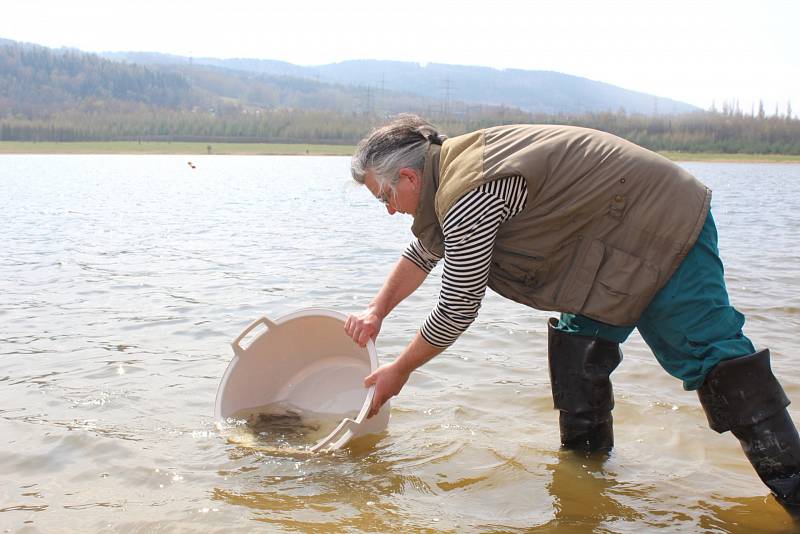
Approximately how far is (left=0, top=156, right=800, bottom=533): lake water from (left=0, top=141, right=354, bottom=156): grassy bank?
3094 inches

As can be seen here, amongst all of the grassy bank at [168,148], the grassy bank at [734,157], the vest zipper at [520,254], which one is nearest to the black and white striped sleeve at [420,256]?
the vest zipper at [520,254]

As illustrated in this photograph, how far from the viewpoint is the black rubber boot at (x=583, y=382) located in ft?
11.5

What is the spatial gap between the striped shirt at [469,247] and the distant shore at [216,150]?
3142 inches

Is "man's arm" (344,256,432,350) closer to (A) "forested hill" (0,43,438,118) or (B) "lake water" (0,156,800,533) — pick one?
(B) "lake water" (0,156,800,533)

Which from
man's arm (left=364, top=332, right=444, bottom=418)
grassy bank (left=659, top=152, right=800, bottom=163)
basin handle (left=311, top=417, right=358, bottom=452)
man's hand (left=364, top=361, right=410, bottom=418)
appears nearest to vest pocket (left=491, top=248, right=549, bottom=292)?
man's arm (left=364, top=332, right=444, bottom=418)

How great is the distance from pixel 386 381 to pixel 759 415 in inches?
54.0

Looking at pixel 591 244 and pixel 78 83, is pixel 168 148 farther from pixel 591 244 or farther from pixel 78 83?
pixel 591 244

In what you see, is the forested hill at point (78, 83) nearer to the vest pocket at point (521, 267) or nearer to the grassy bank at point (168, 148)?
the grassy bank at point (168, 148)

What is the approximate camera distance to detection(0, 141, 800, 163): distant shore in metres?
84.3

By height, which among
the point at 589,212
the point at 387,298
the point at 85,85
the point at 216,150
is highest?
the point at 85,85

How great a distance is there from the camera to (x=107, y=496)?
355 centimetres

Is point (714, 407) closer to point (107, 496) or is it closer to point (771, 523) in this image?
point (771, 523)

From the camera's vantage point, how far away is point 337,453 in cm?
404

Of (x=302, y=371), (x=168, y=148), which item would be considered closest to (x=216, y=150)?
(x=168, y=148)
